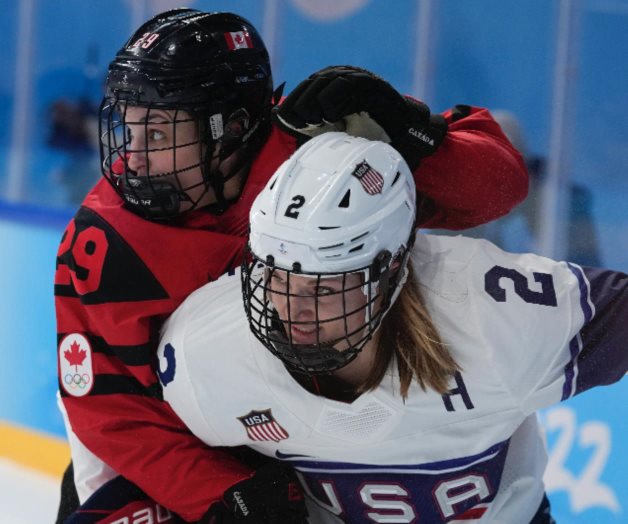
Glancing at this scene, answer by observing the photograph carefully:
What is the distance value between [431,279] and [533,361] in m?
0.22

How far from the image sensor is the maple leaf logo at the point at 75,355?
2027 millimetres

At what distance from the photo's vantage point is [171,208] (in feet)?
6.49

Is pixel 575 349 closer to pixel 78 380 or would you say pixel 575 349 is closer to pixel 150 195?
pixel 150 195

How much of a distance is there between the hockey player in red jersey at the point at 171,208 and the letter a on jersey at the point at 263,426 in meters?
0.10

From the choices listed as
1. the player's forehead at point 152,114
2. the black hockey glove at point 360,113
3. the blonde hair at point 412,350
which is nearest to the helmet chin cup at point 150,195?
the player's forehead at point 152,114

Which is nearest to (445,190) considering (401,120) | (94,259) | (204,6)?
(401,120)

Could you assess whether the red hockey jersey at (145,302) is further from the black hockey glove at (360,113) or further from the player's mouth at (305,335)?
the player's mouth at (305,335)

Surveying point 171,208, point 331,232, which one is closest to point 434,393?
point 331,232

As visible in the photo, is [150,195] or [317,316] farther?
[150,195]

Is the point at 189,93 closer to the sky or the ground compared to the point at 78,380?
closer to the sky

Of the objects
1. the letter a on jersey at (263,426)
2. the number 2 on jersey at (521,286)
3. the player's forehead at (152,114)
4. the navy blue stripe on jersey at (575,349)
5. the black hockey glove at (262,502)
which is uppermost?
the player's forehead at (152,114)

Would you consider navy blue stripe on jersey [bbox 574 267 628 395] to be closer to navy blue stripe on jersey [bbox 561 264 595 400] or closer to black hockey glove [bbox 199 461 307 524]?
navy blue stripe on jersey [bbox 561 264 595 400]

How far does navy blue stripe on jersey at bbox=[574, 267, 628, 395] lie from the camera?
180 centimetres

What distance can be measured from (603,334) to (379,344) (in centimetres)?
38
